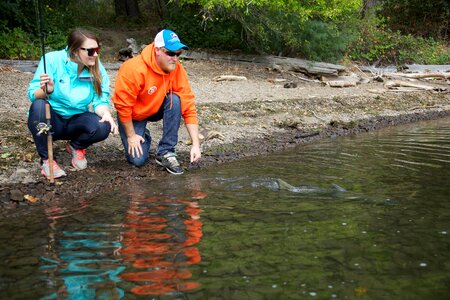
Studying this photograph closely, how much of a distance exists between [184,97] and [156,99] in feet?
0.92

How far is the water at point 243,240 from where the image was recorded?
2889 mm

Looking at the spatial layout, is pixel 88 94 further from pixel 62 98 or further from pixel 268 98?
pixel 268 98

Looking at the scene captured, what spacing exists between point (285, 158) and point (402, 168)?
1.35 m

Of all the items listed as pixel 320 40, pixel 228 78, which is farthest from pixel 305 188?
pixel 320 40

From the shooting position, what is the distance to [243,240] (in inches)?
142

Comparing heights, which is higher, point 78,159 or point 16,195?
point 78,159

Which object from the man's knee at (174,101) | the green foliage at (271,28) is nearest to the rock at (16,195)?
the man's knee at (174,101)

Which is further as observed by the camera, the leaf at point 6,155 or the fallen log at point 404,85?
the fallen log at point 404,85

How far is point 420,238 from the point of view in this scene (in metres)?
3.56

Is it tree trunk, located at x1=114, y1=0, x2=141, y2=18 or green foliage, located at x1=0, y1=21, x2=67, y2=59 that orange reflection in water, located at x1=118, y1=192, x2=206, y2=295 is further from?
tree trunk, located at x1=114, y1=0, x2=141, y2=18

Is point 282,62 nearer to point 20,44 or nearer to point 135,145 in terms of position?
point 20,44

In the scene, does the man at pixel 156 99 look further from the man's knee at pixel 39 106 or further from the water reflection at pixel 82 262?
the water reflection at pixel 82 262

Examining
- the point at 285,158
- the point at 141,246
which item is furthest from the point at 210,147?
the point at 141,246

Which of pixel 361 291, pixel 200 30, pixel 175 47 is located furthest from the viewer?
pixel 200 30
